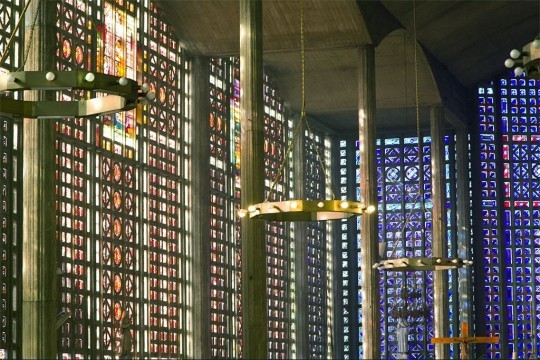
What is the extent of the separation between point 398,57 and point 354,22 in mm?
5426

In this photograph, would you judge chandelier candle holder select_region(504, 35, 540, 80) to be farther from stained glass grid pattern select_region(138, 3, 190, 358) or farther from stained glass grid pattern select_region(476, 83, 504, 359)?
stained glass grid pattern select_region(476, 83, 504, 359)

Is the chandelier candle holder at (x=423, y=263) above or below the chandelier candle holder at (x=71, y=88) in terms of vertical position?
below

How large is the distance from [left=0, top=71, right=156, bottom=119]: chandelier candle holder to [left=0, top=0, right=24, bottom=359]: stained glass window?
904 cm

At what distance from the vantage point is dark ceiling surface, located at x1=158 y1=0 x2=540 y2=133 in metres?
33.4

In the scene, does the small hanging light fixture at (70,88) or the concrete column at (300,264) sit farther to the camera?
the concrete column at (300,264)

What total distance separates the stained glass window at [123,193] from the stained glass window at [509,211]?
50.1ft

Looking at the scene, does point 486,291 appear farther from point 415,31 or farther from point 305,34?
point 305,34

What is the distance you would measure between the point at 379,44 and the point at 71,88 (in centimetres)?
2232

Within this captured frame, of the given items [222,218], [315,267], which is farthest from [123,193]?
[315,267]

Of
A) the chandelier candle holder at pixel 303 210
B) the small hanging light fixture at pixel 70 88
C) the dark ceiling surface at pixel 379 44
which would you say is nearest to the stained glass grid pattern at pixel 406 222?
the dark ceiling surface at pixel 379 44

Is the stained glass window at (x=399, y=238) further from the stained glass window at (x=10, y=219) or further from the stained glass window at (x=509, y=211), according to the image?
the stained glass window at (x=10, y=219)

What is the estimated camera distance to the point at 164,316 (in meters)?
32.8

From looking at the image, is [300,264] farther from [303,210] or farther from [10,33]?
[303,210]

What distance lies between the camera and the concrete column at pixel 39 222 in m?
19.8
